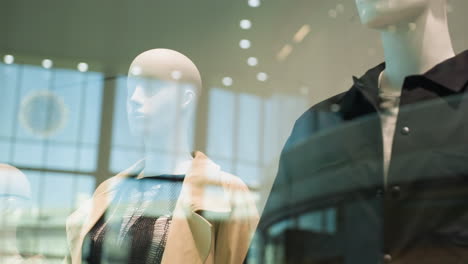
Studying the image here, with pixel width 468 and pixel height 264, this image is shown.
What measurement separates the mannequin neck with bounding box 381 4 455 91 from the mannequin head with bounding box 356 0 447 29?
0.04 ft

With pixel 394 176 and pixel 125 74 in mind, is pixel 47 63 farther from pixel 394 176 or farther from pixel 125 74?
pixel 394 176

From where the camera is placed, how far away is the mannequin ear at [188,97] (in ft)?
7.36

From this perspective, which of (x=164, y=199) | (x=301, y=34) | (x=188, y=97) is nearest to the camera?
(x=164, y=199)

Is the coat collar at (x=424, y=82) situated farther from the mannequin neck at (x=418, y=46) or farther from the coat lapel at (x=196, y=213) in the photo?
the coat lapel at (x=196, y=213)

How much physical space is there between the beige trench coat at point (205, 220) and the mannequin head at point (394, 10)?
2.25ft

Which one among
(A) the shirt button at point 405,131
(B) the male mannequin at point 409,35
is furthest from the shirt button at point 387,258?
(B) the male mannequin at point 409,35

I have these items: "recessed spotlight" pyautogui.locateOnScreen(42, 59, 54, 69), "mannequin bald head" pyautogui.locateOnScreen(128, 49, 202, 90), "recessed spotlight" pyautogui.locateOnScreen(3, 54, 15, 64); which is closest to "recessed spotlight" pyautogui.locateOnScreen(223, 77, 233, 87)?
"mannequin bald head" pyautogui.locateOnScreen(128, 49, 202, 90)

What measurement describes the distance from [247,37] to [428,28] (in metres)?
0.81

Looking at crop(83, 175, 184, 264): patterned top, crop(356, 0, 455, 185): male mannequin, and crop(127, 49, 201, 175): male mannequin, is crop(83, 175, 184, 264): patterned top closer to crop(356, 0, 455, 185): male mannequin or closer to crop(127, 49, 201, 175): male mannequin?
crop(127, 49, 201, 175): male mannequin

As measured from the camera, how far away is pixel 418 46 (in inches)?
70.4

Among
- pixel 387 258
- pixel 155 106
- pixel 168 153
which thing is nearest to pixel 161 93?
pixel 155 106

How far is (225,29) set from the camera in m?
2.46

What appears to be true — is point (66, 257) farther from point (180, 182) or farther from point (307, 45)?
point (307, 45)

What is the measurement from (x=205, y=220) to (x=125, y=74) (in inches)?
26.5
